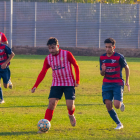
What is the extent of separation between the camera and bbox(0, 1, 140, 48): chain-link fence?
91.5 ft

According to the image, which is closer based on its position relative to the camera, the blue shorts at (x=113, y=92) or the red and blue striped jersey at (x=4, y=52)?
the blue shorts at (x=113, y=92)

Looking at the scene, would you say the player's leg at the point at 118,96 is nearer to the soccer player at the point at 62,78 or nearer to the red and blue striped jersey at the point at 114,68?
the red and blue striped jersey at the point at 114,68

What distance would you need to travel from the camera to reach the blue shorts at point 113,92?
252 inches

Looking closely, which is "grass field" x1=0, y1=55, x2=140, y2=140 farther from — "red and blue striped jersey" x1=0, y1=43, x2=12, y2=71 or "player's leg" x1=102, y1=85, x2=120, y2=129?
"red and blue striped jersey" x1=0, y1=43, x2=12, y2=71

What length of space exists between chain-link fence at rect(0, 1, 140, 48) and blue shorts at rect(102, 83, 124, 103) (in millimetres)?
21520

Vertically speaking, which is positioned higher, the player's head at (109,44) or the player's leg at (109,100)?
the player's head at (109,44)

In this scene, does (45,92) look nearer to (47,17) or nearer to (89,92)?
(89,92)

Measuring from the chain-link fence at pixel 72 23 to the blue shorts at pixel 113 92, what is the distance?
21520mm

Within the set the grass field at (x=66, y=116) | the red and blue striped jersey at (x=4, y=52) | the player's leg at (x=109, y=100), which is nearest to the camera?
the grass field at (x=66, y=116)

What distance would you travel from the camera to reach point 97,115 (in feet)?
25.7

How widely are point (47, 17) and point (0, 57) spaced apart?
19703 millimetres

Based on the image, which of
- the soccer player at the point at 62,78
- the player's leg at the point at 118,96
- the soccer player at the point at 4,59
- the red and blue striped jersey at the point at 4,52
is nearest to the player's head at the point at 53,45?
the soccer player at the point at 62,78

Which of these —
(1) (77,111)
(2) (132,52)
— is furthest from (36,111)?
(2) (132,52)

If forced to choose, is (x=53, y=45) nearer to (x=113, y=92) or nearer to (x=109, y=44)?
(x=109, y=44)
